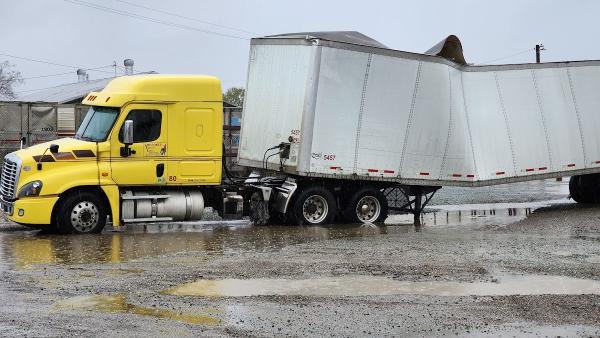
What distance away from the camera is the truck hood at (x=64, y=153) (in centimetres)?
1600

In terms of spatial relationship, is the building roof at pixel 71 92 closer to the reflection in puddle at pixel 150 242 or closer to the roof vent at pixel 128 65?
the roof vent at pixel 128 65

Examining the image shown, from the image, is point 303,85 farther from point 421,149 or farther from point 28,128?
point 28,128

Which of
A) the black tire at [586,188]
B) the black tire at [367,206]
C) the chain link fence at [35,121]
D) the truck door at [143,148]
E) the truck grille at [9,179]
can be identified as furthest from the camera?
the chain link fence at [35,121]

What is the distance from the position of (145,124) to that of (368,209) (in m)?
5.27

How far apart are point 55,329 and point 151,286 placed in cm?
254

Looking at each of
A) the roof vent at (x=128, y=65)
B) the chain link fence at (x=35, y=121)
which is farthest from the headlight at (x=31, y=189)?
the roof vent at (x=128, y=65)

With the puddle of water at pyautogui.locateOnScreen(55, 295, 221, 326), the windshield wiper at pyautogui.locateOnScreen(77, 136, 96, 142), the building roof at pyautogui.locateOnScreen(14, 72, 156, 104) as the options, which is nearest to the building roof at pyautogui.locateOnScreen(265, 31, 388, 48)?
the windshield wiper at pyautogui.locateOnScreen(77, 136, 96, 142)

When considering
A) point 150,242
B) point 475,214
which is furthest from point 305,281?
point 475,214

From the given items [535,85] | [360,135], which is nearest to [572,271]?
[360,135]

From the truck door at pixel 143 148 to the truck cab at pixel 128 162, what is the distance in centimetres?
2

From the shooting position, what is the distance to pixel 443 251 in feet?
46.3

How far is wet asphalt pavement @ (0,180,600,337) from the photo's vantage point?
8547 mm

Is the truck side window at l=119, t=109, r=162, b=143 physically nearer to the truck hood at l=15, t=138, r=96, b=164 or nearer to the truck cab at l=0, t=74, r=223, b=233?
the truck cab at l=0, t=74, r=223, b=233

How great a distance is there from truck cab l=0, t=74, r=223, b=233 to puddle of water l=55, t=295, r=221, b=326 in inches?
257
